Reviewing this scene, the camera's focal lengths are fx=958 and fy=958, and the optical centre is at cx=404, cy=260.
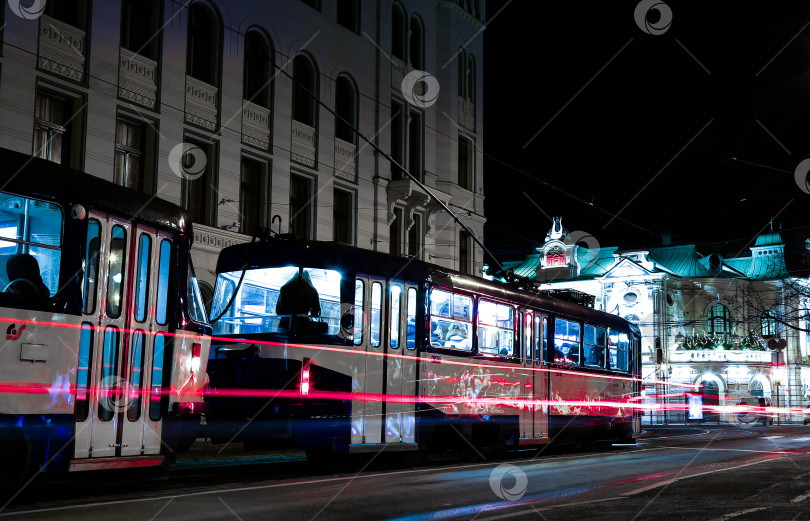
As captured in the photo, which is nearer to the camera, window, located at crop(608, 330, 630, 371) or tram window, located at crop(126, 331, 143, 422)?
tram window, located at crop(126, 331, 143, 422)

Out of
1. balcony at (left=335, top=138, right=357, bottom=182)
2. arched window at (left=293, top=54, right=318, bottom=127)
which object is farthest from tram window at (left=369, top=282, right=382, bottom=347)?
balcony at (left=335, top=138, right=357, bottom=182)

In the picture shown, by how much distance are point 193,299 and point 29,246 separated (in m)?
2.92

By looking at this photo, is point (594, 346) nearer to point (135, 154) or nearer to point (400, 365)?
point (400, 365)

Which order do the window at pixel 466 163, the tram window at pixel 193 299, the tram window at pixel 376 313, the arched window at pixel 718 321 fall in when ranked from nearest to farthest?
the tram window at pixel 193 299
the tram window at pixel 376 313
the window at pixel 466 163
the arched window at pixel 718 321

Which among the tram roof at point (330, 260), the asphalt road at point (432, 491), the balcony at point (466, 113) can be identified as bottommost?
the asphalt road at point (432, 491)

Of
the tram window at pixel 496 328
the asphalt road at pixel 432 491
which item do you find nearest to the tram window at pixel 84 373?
the asphalt road at pixel 432 491

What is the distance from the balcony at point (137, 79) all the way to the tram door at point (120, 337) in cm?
1065

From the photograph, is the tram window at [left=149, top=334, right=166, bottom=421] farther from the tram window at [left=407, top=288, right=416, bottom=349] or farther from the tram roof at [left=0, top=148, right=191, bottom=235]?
the tram window at [left=407, top=288, right=416, bottom=349]

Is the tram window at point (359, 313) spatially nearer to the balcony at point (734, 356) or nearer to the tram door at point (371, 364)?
the tram door at point (371, 364)

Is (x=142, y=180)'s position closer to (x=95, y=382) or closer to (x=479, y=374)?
(x=479, y=374)

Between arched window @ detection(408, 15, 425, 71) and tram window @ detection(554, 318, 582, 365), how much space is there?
42.5 feet

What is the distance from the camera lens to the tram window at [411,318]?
1602 centimetres

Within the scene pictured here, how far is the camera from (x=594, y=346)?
74.8 ft

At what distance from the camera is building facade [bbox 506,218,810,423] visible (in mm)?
60844
